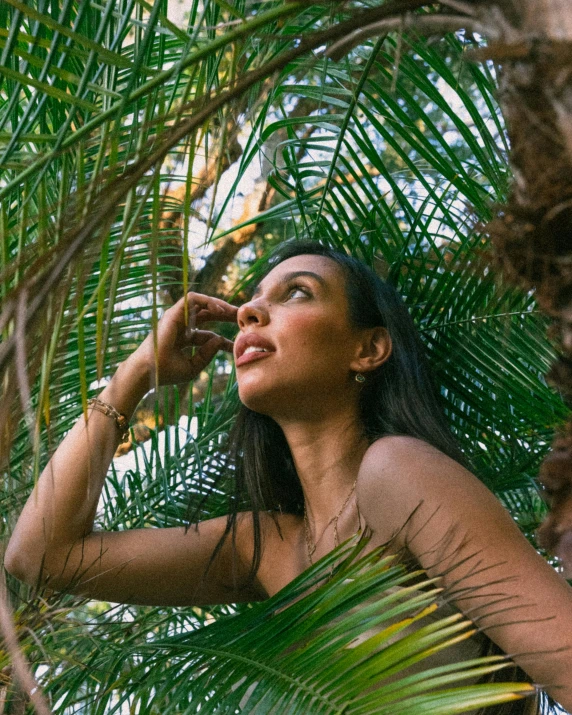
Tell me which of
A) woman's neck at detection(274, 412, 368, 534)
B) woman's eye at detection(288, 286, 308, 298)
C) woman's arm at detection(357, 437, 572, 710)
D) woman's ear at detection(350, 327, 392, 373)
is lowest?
woman's arm at detection(357, 437, 572, 710)

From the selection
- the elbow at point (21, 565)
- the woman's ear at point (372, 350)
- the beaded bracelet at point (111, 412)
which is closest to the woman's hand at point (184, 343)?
the beaded bracelet at point (111, 412)

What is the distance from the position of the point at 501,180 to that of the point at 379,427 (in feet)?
2.18

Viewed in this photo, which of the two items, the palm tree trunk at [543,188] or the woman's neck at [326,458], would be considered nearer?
the palm tree trunk at [543,188]

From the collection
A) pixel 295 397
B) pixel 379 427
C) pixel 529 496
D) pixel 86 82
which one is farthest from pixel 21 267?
pixel 529 496

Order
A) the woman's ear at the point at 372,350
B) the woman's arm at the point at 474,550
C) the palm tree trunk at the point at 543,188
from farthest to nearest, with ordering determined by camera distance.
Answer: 1. the woman's ear at the point at 372,350
2. the woman's arm at the point at 474,550
3. the palm tree trunk at the point at 543,188

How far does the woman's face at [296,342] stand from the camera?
2.13 metres

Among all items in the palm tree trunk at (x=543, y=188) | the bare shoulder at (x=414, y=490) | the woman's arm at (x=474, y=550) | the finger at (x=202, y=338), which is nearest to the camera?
the palm tree trunk at (x=543, y=188)

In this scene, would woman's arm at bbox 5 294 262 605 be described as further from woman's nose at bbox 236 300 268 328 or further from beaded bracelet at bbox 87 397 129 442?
woman's nose at bbox 236 300 268 328

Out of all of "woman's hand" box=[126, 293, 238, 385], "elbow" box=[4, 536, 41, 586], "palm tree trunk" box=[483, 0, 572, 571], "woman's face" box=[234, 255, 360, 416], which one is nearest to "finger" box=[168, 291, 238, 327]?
"woman's hand" box=[126, 293, 238, 385]

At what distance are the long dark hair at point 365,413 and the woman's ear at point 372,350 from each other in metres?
0.02

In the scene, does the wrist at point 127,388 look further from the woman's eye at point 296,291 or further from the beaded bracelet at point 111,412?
the woman's eye at point 296,291

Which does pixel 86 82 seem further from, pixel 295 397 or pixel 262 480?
pixel 262 480

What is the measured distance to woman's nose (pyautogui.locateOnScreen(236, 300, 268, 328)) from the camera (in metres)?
2.20

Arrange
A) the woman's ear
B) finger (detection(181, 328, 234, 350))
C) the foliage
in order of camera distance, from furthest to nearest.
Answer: finger (detection(181, 328, 234, 350))
the woman's ear
the foliage
